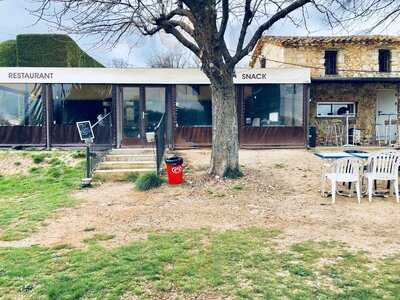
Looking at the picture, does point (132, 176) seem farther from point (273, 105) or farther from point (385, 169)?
point (273, 105)

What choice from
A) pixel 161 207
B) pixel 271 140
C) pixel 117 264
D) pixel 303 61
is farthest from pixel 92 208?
pixel 303 61

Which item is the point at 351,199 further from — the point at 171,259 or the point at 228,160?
the point at 171,259

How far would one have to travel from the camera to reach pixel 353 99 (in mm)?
18297

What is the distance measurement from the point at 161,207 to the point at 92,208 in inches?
53.6

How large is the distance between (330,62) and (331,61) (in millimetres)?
72

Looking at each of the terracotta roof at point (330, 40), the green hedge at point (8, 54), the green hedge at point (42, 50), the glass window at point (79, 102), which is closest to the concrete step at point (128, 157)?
the glass window at point (79, 102)

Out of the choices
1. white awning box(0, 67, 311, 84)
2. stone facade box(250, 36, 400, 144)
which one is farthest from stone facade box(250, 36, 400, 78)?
white awning box(0, 67, 311, 84)

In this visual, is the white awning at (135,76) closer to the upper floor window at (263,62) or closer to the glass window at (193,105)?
the glass window at (193,105)

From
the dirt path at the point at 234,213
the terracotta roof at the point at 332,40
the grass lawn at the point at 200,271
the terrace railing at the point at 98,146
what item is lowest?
the grass lawn at the point at 200,271

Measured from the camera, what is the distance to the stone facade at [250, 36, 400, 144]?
1823cm

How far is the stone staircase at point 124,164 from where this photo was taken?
34.0 feet

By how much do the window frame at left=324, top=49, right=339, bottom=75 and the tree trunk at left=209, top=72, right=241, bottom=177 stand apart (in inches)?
471

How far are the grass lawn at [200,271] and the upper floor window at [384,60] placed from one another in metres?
17.6

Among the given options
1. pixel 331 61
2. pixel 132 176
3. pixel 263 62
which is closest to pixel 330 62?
pixel 331 61
